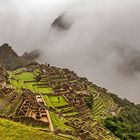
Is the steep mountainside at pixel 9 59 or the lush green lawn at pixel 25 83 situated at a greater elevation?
the steep mountainside at pixel 9 59

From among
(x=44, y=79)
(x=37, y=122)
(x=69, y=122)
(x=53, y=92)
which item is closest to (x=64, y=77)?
(x=44, y=79)

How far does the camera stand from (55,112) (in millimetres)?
45156

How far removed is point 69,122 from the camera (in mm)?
40625

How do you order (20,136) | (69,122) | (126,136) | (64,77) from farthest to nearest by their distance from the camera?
(64,77), (126,136), (69,122), (20,136)

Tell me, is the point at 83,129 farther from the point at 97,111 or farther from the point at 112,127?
the point at 97,111

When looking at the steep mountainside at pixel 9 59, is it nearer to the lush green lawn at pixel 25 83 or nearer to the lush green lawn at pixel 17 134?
the lush green lawn at pixel 25 83

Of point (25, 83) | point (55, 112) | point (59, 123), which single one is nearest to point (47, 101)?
point (55, 112)

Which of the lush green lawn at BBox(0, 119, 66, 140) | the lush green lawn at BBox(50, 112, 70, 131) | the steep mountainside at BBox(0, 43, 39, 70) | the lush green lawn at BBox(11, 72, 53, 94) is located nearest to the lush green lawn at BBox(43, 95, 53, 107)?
the lush green lawn at BBox(11, 72, 53, 94)

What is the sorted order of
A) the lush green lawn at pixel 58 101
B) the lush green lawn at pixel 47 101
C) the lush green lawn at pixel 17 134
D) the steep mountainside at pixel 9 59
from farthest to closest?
the steep mountainside at pixel 9 59
the lush green lawn at pixel 58 101
the lush green lawn at pixel 47 101
the lush green lawn at pixel 17 134

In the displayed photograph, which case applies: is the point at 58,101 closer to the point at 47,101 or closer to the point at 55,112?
the point at 47,101

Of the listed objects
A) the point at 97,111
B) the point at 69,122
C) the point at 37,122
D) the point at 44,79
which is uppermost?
the point at 44,79

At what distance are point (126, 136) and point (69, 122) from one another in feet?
38.3

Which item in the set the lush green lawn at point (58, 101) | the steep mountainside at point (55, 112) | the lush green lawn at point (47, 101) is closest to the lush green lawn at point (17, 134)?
the steep mountainside at point (55, 112)

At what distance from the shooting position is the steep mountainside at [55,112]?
98.7ft
